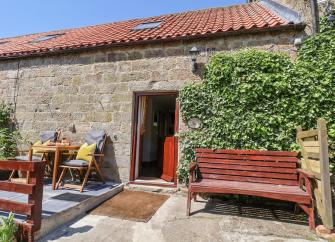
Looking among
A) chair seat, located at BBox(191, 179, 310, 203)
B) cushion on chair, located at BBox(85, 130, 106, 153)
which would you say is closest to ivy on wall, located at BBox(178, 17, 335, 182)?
chair seat, located at BBox(191, 179, 310, 203)

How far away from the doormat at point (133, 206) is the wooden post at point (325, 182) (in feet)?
7.82

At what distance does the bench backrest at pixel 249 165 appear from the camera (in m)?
4.09

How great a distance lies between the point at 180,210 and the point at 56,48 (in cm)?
513

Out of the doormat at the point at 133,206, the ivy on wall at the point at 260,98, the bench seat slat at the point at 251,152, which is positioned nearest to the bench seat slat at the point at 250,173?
the bench seat slat at the point at 251,152

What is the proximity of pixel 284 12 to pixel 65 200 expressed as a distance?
20.2 ft

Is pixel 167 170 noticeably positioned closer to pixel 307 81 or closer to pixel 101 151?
pixel 101 151

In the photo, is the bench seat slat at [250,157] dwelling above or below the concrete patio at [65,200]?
above

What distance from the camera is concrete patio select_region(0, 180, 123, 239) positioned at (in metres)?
3.22

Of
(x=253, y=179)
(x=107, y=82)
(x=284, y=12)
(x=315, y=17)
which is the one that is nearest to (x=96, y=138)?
(x=107, y=82)

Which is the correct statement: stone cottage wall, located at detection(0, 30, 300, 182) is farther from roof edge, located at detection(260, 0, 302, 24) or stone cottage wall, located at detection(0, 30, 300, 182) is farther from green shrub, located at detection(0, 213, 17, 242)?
green shrub, located at detection(0, 213, 17, 242)

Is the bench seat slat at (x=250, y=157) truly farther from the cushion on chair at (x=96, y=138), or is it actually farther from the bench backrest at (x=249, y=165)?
the cushion on chair at (x=96, y=138)

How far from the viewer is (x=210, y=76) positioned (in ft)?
16.6

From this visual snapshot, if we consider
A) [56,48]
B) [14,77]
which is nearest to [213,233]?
[56,48]

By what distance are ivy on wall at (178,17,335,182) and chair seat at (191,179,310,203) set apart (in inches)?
32.3
